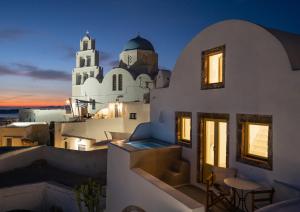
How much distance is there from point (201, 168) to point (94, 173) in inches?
327

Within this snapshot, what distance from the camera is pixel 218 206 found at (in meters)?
6.63

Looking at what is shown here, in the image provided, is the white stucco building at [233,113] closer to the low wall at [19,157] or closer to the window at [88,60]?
the low wall at [19,157]

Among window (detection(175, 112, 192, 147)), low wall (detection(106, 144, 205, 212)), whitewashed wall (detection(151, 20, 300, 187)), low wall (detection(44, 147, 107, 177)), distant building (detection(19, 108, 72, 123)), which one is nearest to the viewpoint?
low wall (detection(106, 144, 205, 212))

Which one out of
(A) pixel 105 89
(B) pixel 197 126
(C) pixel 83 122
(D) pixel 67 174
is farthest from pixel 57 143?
(B) pixel 197 126

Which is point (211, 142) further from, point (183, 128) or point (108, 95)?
point (108, 95)

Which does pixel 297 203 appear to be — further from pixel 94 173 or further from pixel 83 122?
pixel 83 122

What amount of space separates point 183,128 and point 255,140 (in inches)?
127

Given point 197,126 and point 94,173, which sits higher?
point 197,126

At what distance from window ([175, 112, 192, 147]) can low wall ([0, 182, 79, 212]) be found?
214 inches

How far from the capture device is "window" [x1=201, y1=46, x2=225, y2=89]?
7992mm

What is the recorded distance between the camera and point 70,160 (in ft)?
50.4

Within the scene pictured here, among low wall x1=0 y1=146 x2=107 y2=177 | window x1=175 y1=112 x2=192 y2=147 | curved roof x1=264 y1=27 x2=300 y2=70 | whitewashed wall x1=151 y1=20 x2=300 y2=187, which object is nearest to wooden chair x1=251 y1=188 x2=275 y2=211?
whitewashed wall x1=151 y1=20 x2=300 y2=187

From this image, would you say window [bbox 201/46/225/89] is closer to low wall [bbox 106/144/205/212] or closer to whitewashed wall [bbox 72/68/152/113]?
low wall [bbox 106/144/205/212]

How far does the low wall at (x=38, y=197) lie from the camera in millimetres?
11195
